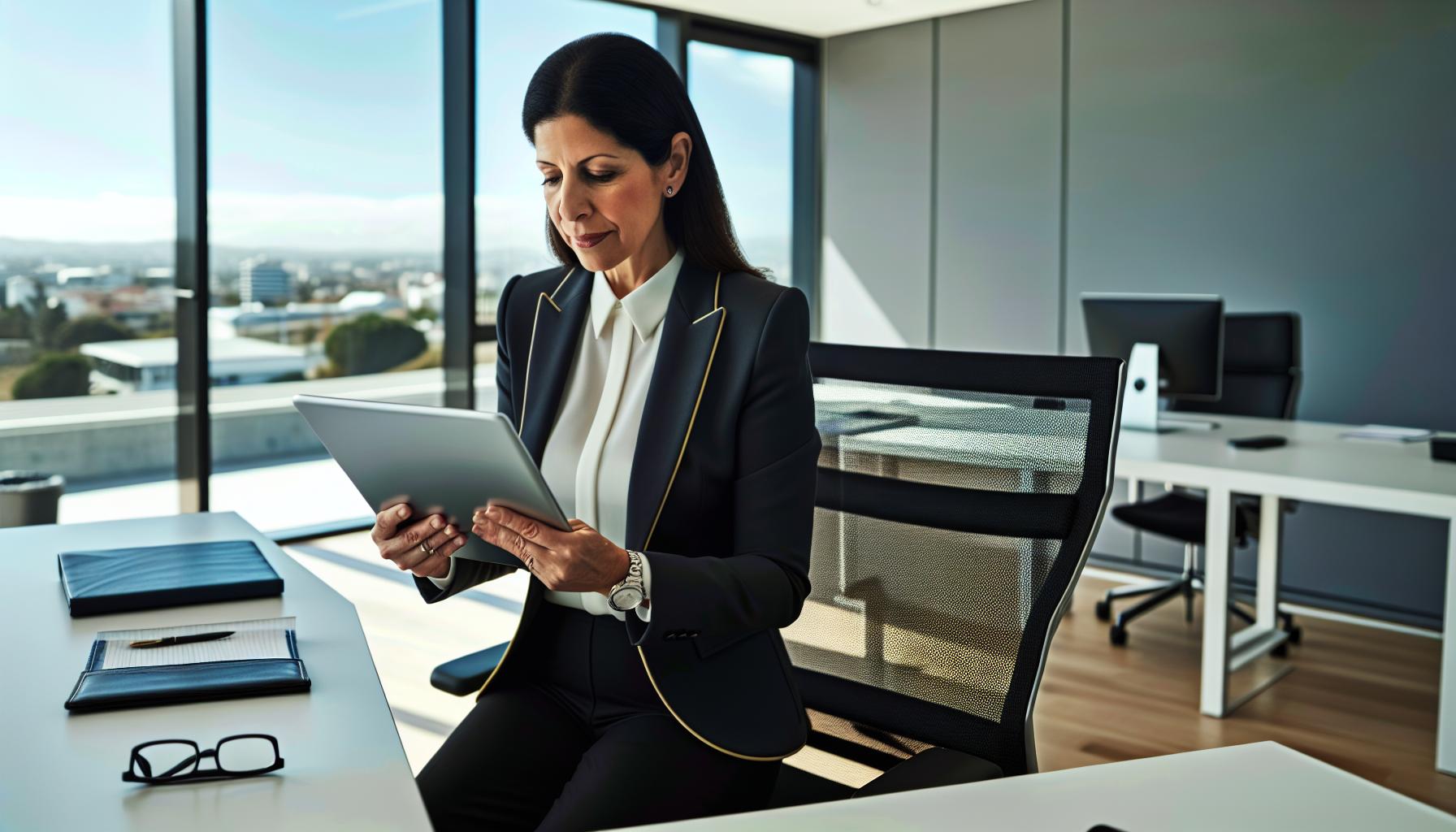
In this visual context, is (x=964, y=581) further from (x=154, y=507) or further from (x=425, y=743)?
(x=154, y=507)

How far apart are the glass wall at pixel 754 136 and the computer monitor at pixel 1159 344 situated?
265 cm

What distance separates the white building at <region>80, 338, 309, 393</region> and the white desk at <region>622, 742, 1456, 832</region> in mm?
4348

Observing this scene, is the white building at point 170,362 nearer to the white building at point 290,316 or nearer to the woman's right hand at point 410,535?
the white building at point 290,316

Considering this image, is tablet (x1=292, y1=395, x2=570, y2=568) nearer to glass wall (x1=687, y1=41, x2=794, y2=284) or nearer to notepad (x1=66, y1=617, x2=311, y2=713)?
notepad (x1=66, y1=617, x2=311, y2=713)

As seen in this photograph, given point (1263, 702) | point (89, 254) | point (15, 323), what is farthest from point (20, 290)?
point (1263, 702)

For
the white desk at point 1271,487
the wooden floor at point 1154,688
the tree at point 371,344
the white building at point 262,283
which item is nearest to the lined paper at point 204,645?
the wooden floor at point 1154,688

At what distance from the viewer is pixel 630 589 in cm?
129

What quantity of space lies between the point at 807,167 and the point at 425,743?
4.49 metres

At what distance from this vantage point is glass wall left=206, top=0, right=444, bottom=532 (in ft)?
15.7

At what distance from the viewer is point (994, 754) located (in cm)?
146

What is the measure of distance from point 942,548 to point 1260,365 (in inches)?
122

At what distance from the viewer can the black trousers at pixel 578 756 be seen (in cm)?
133

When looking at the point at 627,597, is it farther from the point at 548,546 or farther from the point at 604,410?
the point at 604,410

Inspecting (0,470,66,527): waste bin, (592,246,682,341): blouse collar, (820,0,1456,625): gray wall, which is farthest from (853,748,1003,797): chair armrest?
(820,0,1456,625): gray wall
